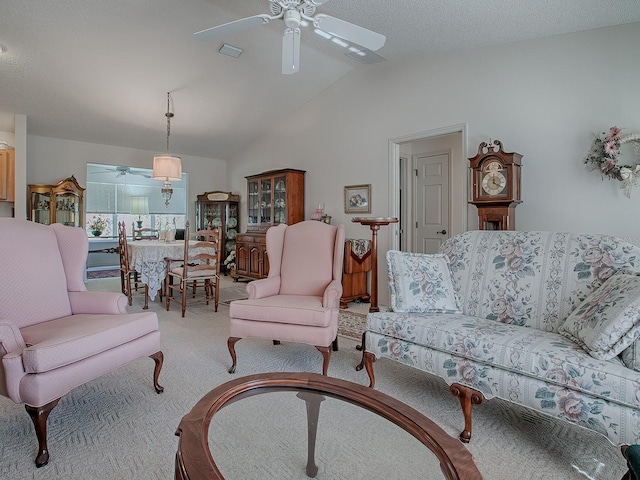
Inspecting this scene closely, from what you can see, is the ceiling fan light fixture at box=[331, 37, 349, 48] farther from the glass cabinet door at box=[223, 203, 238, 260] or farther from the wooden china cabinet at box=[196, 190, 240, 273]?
the glass cabinet door at box=[223, 203, 238, 260]

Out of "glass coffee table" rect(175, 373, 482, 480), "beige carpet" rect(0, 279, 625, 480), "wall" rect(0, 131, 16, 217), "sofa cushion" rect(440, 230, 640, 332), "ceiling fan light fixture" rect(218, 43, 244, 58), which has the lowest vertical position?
"beige carpet" rect(0, 279, 625, 480)

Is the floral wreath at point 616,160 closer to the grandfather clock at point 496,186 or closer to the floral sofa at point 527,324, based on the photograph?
the grandfather clock at point 496,186

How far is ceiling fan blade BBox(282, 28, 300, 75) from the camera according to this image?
8.27 ft

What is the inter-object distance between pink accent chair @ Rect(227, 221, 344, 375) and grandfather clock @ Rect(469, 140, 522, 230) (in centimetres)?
149

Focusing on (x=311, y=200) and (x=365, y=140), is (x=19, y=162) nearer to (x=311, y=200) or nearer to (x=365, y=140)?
(x=311, y=200)

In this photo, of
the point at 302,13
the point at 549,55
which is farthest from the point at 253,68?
the point at 549,55

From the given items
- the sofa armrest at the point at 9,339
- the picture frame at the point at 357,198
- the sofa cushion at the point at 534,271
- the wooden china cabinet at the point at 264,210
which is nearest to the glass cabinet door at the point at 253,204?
the wooden china cabinet at the point at 264,210

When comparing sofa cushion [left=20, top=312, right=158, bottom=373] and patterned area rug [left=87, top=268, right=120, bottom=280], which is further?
patterned area rug [left=87, top=268, right=120, bottom=280]

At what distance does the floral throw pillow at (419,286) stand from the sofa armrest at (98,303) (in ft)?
5.72

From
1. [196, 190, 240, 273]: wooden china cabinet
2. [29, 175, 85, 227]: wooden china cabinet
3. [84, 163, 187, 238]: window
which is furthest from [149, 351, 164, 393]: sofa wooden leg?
[84, 163, 187, 238]: window

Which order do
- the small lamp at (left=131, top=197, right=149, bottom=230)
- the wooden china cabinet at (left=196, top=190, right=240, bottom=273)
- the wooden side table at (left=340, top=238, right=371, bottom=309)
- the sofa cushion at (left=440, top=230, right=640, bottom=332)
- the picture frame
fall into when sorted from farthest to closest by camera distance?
the small lamp at (left=131, top=197, right=149, bottom=230)
the wooden china cabinet at (left=196, top=190, right=240, bottom=273)
the picture frame
the wooden side table at (left=340, top=238, right=371, bottom=309)
the sofa cushion at (left=440, top=230, right=640, bottom=332)

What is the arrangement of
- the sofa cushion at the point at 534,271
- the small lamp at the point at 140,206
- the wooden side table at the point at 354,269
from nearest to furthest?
1. the sofa cushion at the point at 534,271
2. the wooden side table at the point at 354,269
3. the small lamp at the point at 140,206

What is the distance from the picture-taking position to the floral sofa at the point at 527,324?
1.49 metres

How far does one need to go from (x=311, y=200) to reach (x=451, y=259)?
11.4 ft
